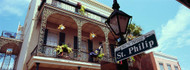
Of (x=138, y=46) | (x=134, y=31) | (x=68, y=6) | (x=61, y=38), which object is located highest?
(x=68, y=6)

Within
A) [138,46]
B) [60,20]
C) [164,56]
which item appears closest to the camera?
[138,46]

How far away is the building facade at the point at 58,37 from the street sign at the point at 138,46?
6.80 meters

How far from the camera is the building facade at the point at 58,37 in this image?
29.0 feet

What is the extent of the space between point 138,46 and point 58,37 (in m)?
10.1

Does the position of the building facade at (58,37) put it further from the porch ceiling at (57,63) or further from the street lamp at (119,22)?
the street lamp at (119,22)

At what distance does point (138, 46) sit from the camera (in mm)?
2316

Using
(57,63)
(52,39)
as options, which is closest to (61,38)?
(52,39)

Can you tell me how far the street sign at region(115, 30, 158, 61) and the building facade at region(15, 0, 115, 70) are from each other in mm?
6803

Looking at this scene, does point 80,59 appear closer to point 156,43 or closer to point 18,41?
point 18,41

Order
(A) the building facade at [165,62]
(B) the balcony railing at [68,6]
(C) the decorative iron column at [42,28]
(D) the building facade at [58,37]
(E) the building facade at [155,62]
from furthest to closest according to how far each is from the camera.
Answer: (A) the building facade at [165,62] → (E) the building facade at [155,62] → (B) the balcony railing at [68,6] → (D) the building facade at [58,37] → (C) the decorative iron column at [42,28]

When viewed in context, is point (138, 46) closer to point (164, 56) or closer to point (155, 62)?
point (155, 62)

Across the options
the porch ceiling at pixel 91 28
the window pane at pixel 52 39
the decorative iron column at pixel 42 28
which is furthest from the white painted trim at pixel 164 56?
the decorative iron column at pixel 42 28

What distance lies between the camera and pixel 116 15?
2.85 meters

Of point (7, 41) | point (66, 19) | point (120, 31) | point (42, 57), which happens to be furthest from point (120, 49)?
point (7, 41)
